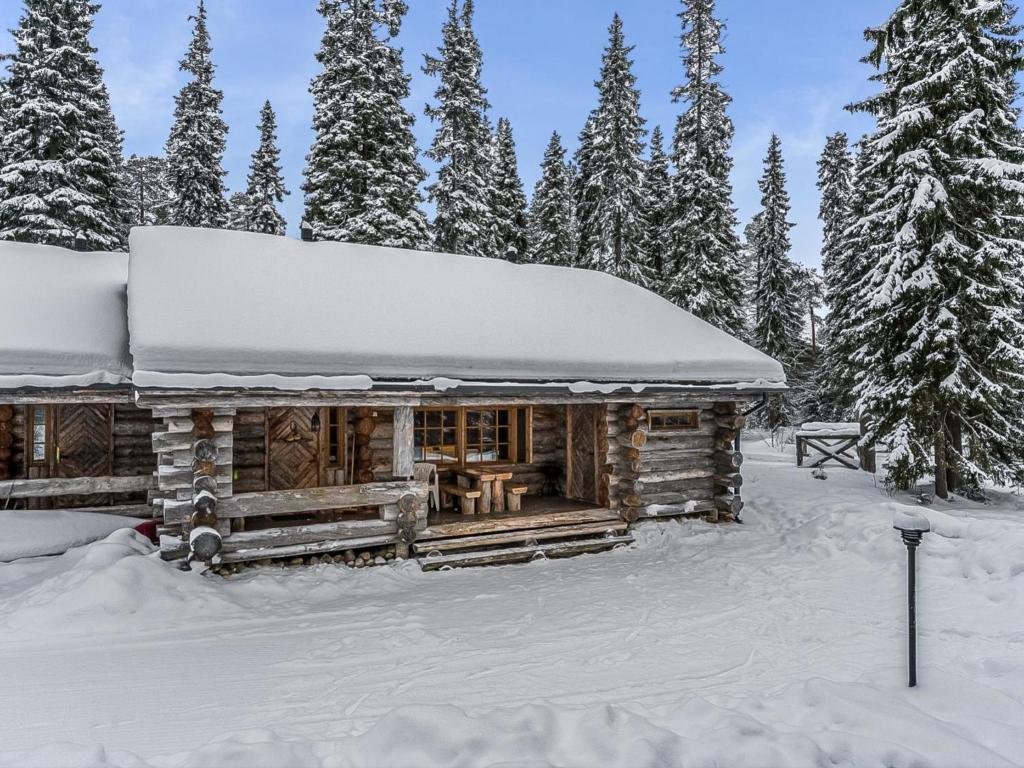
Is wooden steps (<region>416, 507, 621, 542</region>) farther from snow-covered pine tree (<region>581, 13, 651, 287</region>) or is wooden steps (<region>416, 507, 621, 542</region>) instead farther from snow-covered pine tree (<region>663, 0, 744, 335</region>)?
snow-covered pine tree (<region>581, 13, 651, 287</region>)

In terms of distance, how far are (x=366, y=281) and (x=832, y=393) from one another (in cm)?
2107

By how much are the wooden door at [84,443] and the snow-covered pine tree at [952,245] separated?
579 inches

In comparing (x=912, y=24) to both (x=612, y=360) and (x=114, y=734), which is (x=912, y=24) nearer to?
(x=612, y=360)

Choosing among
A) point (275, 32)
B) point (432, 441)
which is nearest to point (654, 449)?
point (432, 441)

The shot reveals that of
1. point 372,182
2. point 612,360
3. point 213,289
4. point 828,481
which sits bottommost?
point 828,481

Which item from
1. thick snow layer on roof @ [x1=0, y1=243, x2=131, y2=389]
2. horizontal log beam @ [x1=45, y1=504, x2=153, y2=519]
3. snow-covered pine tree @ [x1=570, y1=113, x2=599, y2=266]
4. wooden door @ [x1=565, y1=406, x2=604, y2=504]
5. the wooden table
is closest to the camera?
thick snow layer on roof @ [x1=0, y1=243, x2=131, y2=389]

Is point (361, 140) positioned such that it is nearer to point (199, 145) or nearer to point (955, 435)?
point (199, 145)

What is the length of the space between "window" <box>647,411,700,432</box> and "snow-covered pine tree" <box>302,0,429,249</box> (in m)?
11.5

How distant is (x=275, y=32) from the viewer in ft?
48.3

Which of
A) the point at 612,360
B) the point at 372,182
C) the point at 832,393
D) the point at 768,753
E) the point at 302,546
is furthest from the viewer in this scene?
the point at 832,393

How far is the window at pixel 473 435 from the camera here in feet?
37.5

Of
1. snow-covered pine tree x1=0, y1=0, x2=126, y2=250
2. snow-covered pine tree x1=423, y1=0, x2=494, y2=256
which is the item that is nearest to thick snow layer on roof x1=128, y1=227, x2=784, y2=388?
snow-covered pine tree x1=423, y1=0, x2=494, y2=256

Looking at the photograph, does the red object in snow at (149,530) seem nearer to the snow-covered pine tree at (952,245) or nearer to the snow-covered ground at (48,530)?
the snow-covered ground at (48,530)

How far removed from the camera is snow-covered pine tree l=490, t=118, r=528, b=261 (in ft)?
92.9
